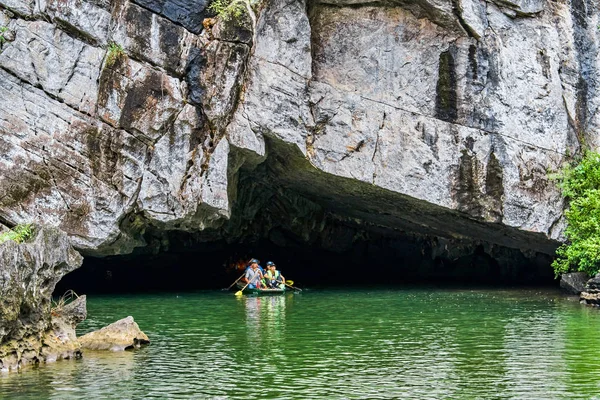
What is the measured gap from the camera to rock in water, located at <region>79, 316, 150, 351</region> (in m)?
13.9

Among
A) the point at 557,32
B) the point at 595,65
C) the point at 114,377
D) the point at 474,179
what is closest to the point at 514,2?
the point at 557,32

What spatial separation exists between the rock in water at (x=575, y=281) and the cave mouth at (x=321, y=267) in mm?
3698

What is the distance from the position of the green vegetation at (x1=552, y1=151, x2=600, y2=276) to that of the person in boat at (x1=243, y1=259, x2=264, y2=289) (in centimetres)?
790

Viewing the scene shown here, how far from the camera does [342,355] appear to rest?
13477 millimetres

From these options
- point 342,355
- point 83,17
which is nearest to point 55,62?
point 83,17

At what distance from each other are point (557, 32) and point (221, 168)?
9.49 metres

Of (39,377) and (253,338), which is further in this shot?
(253,338)

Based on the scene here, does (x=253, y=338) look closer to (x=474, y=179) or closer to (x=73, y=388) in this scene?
(x=73, y=388)

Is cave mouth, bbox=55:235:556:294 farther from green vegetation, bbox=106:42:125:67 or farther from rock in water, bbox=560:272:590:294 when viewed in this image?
green vegetation, bbox=106:42:125:67

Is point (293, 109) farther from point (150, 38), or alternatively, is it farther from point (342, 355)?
point (342, 355)

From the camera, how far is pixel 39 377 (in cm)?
1184

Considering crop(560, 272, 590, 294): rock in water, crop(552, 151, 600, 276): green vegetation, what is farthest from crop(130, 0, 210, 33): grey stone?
crop(560, 272, 590, 294): rock in water

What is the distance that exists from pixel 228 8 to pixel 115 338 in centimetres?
1033

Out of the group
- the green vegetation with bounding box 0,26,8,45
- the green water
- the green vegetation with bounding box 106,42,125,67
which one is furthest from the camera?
the green vegetation with bounding box 106,42,125,67
